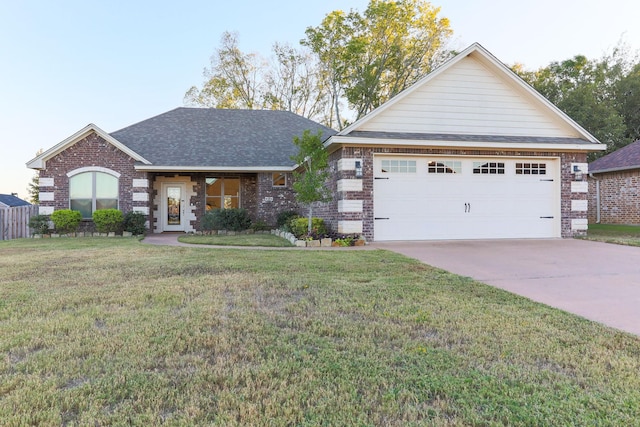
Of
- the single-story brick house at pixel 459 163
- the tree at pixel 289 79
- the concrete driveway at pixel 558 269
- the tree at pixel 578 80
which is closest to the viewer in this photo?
the concrete driveway at pixel 558 269

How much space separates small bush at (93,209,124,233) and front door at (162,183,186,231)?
8.40ft

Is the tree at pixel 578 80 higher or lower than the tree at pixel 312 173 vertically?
higher

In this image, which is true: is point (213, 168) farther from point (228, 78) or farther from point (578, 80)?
point (578, 80)

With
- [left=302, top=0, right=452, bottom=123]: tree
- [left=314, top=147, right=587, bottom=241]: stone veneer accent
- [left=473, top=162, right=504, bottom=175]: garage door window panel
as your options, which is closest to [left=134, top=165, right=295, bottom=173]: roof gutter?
[left=314, top=147, right=587, bottom=241]: stone veneer accent

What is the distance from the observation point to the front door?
52.1 feet

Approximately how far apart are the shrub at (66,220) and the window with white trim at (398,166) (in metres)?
11.0

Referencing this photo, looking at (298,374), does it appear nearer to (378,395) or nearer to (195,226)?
(378,395)

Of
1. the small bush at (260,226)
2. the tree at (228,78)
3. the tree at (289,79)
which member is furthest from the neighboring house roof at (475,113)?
the tree at (228,78)

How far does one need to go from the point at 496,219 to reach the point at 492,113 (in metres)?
3.33

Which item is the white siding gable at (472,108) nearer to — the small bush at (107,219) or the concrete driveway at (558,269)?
the concrete driveway at (558,269)

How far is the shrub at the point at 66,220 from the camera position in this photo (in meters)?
12.9

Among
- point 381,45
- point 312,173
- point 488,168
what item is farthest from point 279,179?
point 381,45

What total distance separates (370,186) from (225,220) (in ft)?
20.6

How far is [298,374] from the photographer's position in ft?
8.03
